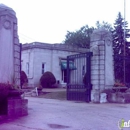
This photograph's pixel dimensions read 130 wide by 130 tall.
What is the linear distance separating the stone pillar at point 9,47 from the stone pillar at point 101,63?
5.92 meters

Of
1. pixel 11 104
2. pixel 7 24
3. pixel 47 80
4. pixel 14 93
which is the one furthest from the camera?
pixel 47 80

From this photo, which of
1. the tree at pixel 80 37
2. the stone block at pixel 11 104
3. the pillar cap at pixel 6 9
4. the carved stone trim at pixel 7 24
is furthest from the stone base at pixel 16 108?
the tree at pixel 80 37

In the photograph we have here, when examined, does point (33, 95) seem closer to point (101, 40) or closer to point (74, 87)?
point (74, 87)

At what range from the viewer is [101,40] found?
15430 millimetres

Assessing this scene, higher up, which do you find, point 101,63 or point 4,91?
point 101,63

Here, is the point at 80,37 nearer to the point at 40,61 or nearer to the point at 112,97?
the point at 40,61

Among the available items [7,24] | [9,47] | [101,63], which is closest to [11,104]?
[9,47]

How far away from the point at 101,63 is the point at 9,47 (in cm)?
666

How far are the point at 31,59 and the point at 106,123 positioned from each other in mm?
22910

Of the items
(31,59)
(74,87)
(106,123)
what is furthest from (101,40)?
(31,59)

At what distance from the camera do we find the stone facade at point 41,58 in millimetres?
29891

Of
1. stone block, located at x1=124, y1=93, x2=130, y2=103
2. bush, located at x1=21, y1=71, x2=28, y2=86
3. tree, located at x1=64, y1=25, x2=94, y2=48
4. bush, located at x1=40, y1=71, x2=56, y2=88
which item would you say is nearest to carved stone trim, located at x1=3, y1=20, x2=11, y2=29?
stone block, located at x1=124, y1=93, x2=130, y2=103

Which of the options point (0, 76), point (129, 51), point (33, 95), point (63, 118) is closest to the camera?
point (63, 118)

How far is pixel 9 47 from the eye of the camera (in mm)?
10414
